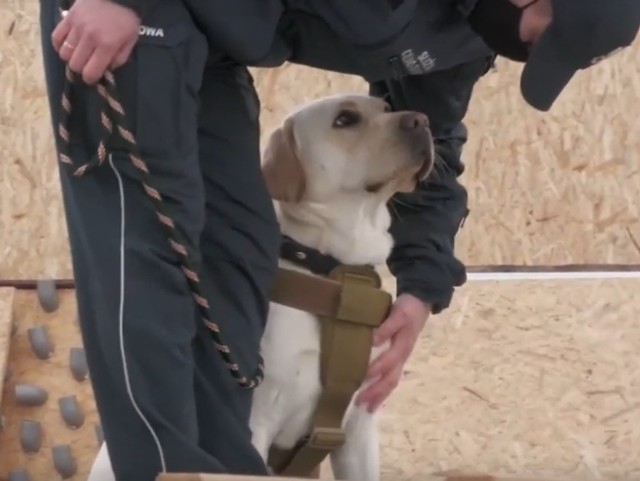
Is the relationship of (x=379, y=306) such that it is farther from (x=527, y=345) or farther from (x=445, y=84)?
(x=527, y=345)

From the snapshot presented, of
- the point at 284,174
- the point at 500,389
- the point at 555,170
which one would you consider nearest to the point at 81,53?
the point at 284,174

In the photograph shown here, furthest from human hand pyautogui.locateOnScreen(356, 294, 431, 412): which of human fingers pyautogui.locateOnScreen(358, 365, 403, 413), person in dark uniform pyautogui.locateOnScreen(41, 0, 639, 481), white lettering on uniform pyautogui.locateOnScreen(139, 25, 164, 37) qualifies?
white lettering on uniform pyautogui.locateOnScreen(139, 25, 164, 37)

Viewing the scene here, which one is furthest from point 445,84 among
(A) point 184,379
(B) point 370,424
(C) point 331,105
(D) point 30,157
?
(D) point 30,157

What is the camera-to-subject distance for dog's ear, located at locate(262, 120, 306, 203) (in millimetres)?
1766

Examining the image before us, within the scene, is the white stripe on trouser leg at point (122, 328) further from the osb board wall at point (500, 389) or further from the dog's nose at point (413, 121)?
the osb board wall at point (500, 389)

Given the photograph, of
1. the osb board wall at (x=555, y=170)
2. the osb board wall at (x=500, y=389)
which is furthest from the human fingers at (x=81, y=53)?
the osb board wall at (x=555, y=170)

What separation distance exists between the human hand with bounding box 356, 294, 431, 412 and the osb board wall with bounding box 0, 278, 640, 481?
37 cm

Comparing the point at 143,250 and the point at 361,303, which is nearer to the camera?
the point at 143,250

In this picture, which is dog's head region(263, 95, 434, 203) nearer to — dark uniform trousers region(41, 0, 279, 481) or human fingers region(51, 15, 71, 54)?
dark uniform trousers region(41, 0, 279, 481)

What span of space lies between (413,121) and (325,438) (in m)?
0.45

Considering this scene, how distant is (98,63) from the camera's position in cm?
122

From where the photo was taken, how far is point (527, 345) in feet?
7.93

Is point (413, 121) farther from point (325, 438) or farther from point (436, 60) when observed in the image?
point (325, 438)

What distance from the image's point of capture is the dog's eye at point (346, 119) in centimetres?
180
